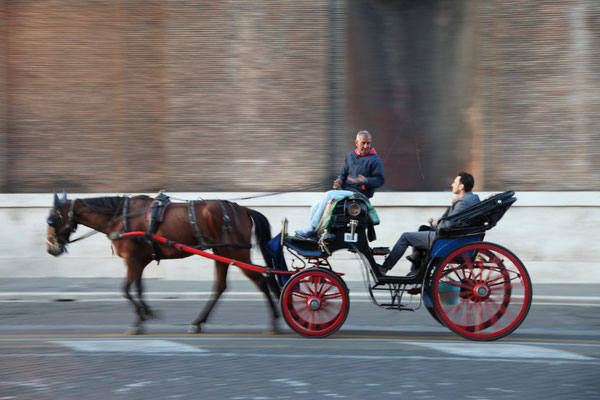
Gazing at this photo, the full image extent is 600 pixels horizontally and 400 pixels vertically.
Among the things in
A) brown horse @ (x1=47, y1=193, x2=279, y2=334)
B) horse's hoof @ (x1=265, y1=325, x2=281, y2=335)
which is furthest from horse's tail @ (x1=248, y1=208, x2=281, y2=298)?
horse's hoof @ (x1=265, y1=325, x2=281, y2=335)

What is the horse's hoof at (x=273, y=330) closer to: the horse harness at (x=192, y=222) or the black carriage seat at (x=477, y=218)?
the horse harness at (x=192, y=222)

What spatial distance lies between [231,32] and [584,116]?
20.7 feet

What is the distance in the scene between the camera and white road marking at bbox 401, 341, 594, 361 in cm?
586

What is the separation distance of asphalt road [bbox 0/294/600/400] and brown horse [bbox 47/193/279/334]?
597mm

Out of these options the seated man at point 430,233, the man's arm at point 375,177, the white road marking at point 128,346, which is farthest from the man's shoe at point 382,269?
the white road marking at point 128,346

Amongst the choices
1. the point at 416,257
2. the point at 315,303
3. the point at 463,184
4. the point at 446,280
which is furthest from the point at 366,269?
the point at 463,184

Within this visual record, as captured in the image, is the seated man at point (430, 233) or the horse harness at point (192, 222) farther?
the horse harness at point (192, 222)

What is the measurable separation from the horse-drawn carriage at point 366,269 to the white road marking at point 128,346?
0.57 meters

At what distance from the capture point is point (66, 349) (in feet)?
20.4

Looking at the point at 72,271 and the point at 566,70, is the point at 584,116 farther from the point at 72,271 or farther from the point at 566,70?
the point at 72,271

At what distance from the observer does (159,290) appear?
10219 mm

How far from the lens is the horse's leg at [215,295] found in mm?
7023

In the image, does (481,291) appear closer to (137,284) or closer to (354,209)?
(354,209)

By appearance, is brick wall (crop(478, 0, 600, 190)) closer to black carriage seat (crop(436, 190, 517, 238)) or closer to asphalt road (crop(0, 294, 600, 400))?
asphalt road (crop(0, 294, 600, 400))
